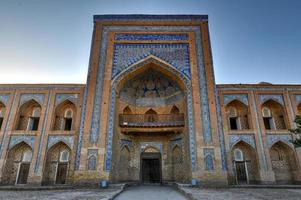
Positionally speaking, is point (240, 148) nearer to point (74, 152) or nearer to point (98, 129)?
point (98, 129)

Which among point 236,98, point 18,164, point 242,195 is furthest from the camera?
point 236,98

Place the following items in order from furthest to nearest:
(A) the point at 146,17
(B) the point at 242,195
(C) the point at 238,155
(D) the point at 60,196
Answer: (A) the point at 146,17 → (C) the point at 238,155 → (B) the point at 242,195 → (D) the point at 60,196

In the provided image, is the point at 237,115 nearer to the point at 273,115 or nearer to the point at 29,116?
the point at 273,115

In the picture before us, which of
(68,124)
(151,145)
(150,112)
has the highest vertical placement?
(150,112)

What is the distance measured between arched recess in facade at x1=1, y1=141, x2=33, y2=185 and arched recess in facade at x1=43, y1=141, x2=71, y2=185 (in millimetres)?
1171

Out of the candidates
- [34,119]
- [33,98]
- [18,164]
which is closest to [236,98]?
[33,98]

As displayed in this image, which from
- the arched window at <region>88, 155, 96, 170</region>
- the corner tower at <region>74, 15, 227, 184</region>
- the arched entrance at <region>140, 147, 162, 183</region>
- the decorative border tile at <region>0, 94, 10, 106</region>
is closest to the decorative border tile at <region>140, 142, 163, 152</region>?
the corner tower at <region>74, 15, 227, 184</region>

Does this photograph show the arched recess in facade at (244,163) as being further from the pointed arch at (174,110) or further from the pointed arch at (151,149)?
the pointed arch at (151,149)

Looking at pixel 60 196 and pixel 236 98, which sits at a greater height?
pixel 236 98

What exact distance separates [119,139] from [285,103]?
32.5 ft

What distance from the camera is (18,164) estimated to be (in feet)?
37.0

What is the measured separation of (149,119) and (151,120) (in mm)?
140

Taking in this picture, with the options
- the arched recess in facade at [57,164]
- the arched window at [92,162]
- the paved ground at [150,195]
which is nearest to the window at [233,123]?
the paved ground at [150,195]

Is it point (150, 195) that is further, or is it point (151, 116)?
point (151, 116)
